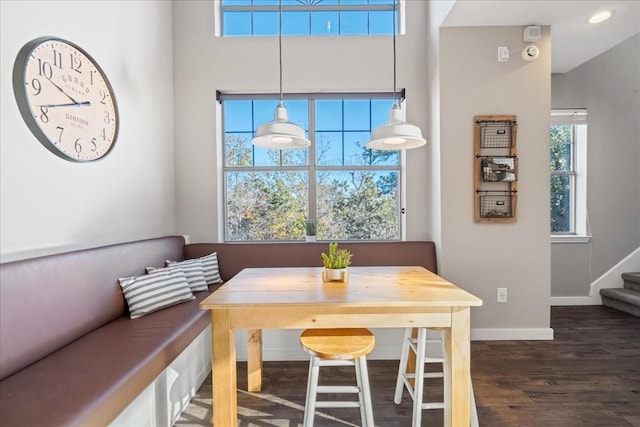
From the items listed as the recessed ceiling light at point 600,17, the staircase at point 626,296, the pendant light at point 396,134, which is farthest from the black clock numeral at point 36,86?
the staircase at point 626,296

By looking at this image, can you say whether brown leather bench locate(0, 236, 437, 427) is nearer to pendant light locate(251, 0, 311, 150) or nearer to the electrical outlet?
pendant light locate(251, 0, 311, 150)

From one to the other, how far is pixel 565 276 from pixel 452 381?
3.07m

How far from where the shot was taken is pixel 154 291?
200 cm

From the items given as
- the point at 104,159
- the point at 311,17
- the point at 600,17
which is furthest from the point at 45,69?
the point at 600,17

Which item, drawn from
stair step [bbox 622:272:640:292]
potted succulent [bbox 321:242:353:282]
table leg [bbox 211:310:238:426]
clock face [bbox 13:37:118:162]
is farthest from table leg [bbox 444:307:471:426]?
stair step [bbox 622:272:640:292]

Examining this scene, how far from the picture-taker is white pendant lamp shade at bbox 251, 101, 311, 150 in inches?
64.6

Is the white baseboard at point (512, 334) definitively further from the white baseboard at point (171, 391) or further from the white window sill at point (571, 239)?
the white baseboard at point (171, 391)

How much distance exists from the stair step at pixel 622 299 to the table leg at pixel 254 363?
147 inches

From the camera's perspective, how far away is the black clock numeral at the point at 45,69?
Result: 62.9 inches

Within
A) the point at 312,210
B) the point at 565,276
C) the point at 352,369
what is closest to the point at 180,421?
the point at 352,369

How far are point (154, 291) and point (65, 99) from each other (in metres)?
1.19

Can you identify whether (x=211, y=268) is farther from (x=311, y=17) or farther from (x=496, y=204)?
(x=311, y=17)

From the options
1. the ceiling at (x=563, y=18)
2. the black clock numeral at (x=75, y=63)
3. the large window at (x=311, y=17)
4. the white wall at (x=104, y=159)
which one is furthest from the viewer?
the large window at (x=311, y=17)

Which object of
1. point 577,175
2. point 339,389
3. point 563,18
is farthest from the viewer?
point 577,175
